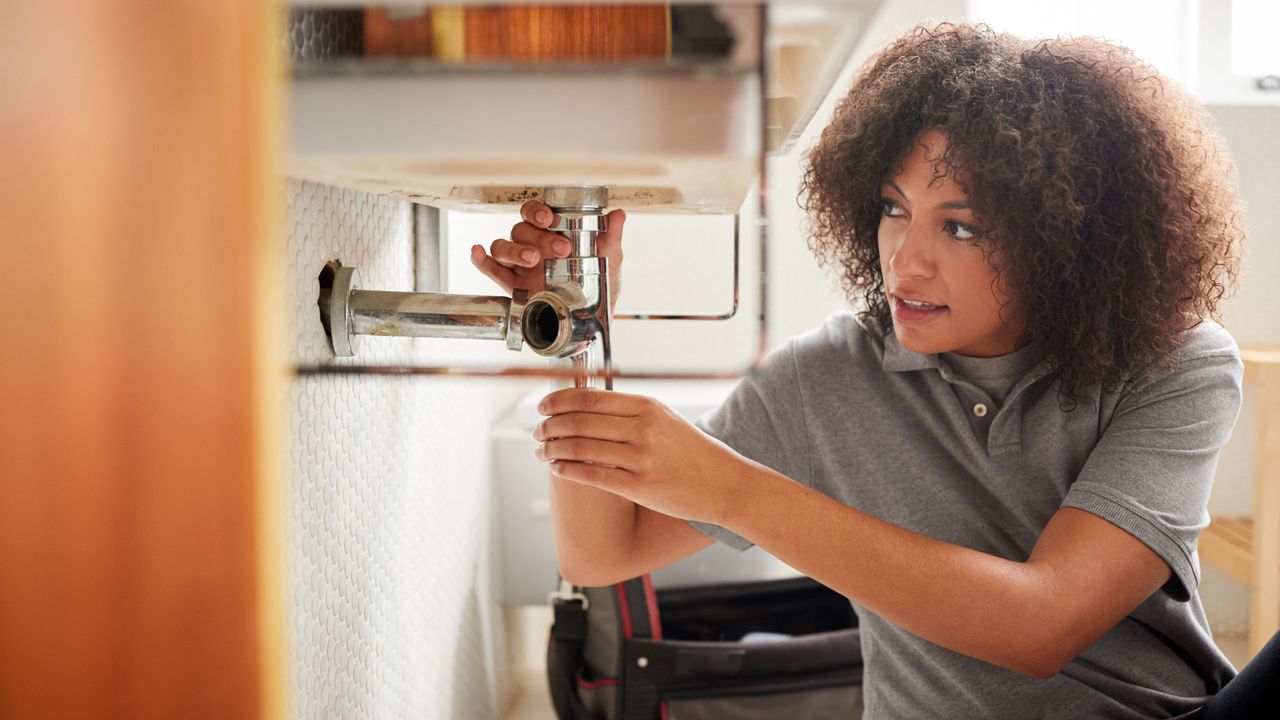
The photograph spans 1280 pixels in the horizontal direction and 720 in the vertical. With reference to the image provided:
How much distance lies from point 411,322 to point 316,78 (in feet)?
1.00

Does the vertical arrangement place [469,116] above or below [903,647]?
above

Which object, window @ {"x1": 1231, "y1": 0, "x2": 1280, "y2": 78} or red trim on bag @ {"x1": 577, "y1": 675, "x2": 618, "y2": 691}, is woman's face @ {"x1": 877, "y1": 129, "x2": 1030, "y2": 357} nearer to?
red trim on bag @ {"x1": 577, "y1": 675, "x2": 618, "y2": 691}

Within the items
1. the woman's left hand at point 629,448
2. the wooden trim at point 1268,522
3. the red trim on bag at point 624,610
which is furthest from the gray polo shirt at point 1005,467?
the wooden trim at point 1268,522

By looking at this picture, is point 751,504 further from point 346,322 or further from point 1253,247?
point 1253,247

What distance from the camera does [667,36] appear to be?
1.21 feet

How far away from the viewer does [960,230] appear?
816 mm

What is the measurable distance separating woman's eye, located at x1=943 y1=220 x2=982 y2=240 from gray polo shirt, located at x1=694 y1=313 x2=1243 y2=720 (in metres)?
0.13

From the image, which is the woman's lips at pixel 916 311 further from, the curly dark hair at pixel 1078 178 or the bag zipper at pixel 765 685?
the bag zipper at pixel 765 685

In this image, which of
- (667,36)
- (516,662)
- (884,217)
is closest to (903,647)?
(884,217)

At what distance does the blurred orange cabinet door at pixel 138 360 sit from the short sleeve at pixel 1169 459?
0.64m

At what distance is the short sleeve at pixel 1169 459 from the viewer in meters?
0.75

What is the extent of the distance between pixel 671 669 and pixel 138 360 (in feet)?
3.40

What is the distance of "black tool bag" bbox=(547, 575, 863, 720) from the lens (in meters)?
1.26

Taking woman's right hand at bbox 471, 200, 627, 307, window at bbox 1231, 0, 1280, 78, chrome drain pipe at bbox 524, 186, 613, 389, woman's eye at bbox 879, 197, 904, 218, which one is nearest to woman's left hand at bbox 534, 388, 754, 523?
chrome drain pipe at bbox 524, 186, 613, 389
